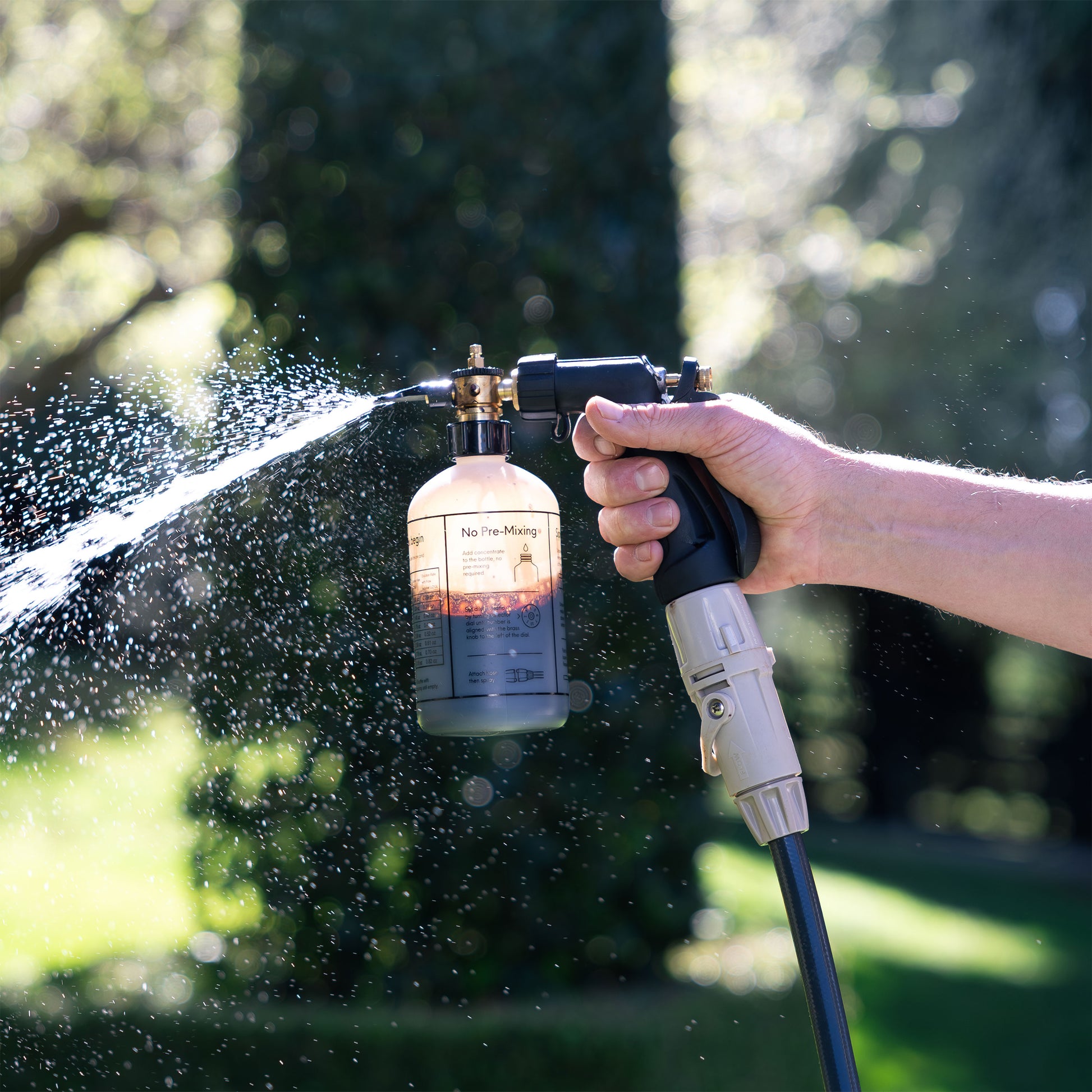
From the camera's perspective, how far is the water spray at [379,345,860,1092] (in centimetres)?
154

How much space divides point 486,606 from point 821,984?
0.67 metres

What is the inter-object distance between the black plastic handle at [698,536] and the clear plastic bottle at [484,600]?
17 centimetres

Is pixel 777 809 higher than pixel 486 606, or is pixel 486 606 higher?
pixel 486 606

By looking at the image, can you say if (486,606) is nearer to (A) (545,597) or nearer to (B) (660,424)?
(A) (545,597)

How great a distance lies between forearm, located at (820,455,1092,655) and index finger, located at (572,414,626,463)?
1.28ft

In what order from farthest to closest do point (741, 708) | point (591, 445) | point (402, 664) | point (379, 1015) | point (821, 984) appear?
point (379, 1015) < point (402, 664) < point (591, 445) < point (741, 708) < point (821, 984)

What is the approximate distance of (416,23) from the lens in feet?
11.3

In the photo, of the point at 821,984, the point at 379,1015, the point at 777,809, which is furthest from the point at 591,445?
the point at 379,1015

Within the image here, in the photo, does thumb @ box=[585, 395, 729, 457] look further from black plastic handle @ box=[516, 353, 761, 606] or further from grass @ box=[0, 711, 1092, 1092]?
grass @ box=[0, 711, 1092, 1092]

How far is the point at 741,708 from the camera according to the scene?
1.54 metres

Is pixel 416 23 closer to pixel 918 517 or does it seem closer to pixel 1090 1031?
pixel 918 517

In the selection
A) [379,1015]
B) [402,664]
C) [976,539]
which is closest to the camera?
[976,539]

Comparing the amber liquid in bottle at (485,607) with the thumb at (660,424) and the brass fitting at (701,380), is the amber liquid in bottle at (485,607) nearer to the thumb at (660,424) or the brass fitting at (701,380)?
the thumb at (660,424)

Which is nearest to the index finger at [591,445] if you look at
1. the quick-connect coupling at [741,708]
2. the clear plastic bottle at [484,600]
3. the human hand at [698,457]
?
the human hand at [698,457]
